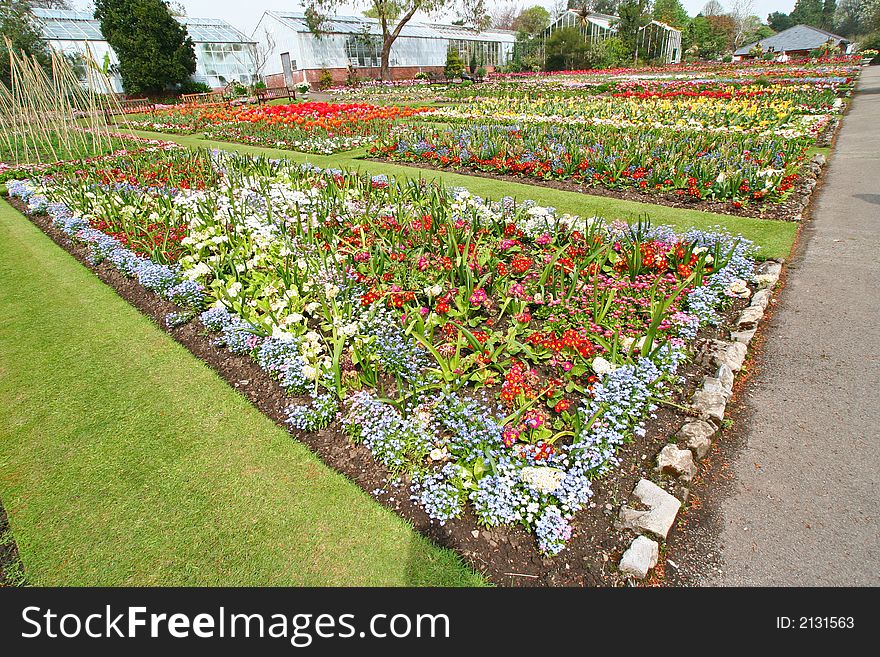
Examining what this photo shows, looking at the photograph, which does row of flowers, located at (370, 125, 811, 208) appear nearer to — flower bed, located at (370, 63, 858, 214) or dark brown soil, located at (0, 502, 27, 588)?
flower bed, located at (370, 63, 858, 214)

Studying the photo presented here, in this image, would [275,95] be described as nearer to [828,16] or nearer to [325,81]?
[325,81]

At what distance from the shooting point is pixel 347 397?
129 inches

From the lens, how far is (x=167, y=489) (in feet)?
9.13

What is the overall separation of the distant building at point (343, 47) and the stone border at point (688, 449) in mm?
40444

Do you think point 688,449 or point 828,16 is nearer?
point 688,449

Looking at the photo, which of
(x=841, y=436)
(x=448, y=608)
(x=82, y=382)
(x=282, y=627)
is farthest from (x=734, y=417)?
(x=82, y=382)

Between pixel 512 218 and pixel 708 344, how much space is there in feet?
8.74

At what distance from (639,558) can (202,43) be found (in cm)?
4326

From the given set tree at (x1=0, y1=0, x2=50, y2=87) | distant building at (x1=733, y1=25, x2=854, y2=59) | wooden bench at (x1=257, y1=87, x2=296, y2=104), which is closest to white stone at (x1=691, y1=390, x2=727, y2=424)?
wooden bench at (x1=257, y1=87, x2=296, y2=104)

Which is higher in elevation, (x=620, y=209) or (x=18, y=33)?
(x=18, y=33)

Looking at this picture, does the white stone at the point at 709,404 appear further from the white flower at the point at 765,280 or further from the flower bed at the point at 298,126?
the flower bed at the point at 298,126

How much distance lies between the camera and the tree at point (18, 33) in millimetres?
24047

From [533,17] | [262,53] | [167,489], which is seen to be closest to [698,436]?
[167,489]

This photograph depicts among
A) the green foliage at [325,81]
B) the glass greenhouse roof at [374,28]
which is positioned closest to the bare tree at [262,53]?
the glass greenhouse roof at [374,28]
